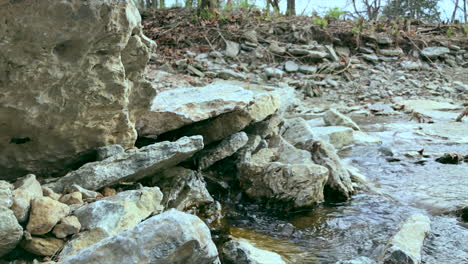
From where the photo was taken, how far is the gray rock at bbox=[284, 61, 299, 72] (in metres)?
10.9

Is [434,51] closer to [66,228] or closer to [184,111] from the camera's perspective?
[184,111]

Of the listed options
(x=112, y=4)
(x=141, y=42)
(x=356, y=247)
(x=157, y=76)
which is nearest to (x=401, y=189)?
(x=356, y=247)

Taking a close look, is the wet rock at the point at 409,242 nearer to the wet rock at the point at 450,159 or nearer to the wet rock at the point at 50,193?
the wet rock at the point at 50,193

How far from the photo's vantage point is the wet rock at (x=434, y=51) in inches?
476

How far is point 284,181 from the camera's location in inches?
142

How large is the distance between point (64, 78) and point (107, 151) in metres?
0.66

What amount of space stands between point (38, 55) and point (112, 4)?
1.60 feet

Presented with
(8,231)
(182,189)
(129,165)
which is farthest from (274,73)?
(8,231)

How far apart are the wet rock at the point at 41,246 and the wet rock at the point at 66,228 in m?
0.04

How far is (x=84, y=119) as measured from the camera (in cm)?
296

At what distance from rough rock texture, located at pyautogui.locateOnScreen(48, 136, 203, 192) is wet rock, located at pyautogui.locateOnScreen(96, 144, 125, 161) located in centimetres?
15

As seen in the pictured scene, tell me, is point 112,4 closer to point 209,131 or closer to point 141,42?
point 141,42

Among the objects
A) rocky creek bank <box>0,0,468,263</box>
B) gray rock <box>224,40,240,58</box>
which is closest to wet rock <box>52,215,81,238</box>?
rocky creek bank <box>0,0,468,263</box>

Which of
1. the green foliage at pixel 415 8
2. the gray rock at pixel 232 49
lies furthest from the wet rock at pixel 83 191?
the green foliage at pixel 415 8
